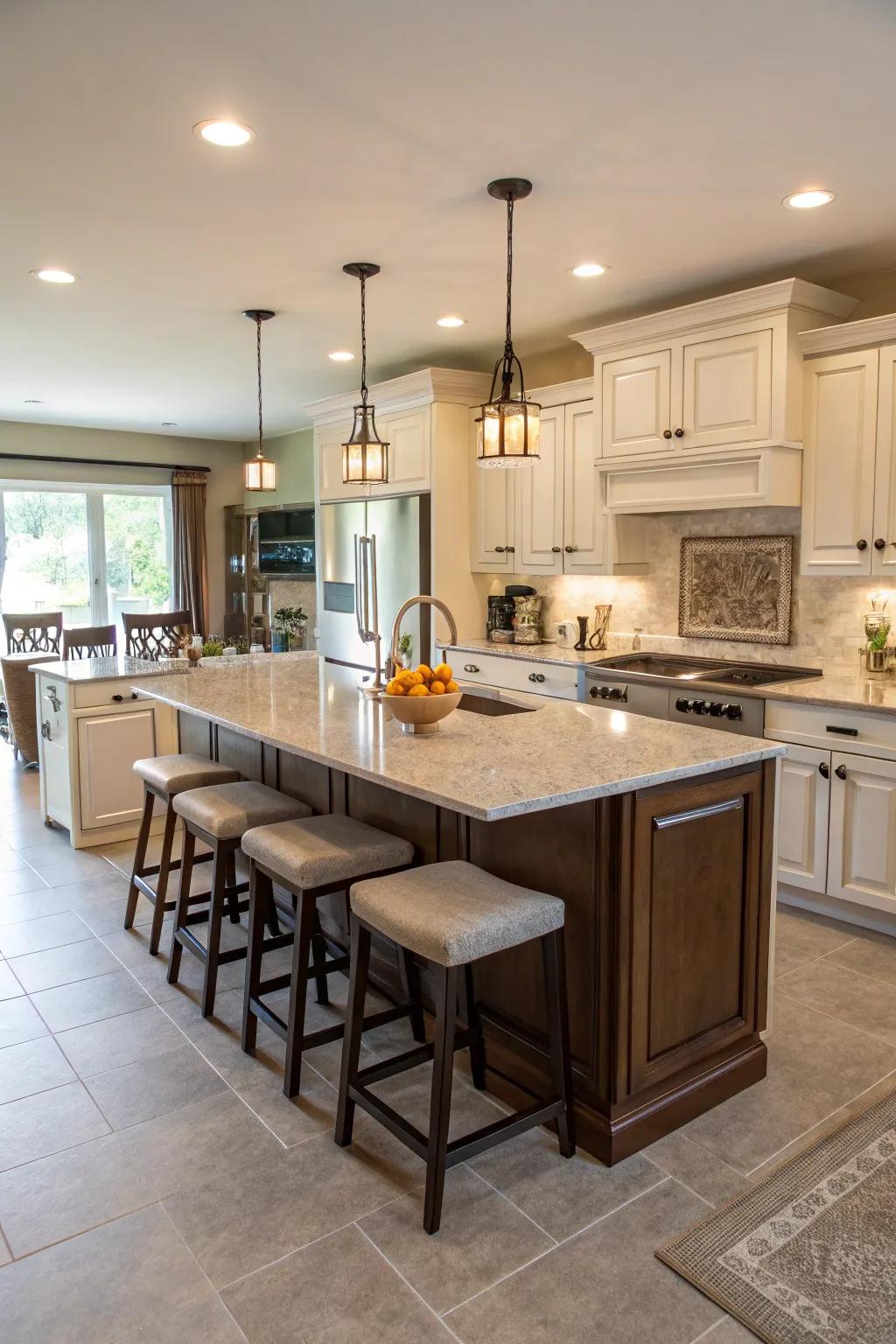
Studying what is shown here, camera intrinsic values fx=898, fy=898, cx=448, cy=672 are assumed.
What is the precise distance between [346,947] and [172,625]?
3929mm

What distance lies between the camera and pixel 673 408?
407 cm

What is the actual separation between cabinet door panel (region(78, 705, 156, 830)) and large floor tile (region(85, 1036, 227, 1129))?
216 cm

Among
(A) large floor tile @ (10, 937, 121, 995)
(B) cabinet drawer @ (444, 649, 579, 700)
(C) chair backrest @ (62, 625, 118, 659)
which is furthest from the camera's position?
(C) chair backrest @ (62, 625, 118, 659)

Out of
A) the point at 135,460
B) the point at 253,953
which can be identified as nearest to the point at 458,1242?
the point at 253,953

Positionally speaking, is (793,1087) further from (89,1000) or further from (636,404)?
(636,404)

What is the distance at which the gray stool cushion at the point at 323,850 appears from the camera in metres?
2.37

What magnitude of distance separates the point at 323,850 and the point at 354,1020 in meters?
0.46

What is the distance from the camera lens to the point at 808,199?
3.01m

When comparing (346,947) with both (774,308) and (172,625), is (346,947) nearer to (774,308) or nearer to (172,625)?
(774,308)

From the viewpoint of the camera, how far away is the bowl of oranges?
102 inches

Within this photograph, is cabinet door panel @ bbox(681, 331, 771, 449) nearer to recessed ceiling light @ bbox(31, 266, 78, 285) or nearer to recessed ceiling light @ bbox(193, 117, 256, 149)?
recessed ceiling light @ bbox(193, 117, 256, 149)

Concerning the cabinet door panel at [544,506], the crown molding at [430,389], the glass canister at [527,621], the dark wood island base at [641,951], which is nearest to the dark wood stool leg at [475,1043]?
the dark wood island base at [641,951]

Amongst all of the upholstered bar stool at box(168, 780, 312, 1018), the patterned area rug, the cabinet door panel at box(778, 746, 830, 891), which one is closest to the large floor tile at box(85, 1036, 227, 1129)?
the upholstered bar stool at box(168, 780, 312, 1018)

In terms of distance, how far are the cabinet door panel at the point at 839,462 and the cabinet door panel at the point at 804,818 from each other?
82cm
